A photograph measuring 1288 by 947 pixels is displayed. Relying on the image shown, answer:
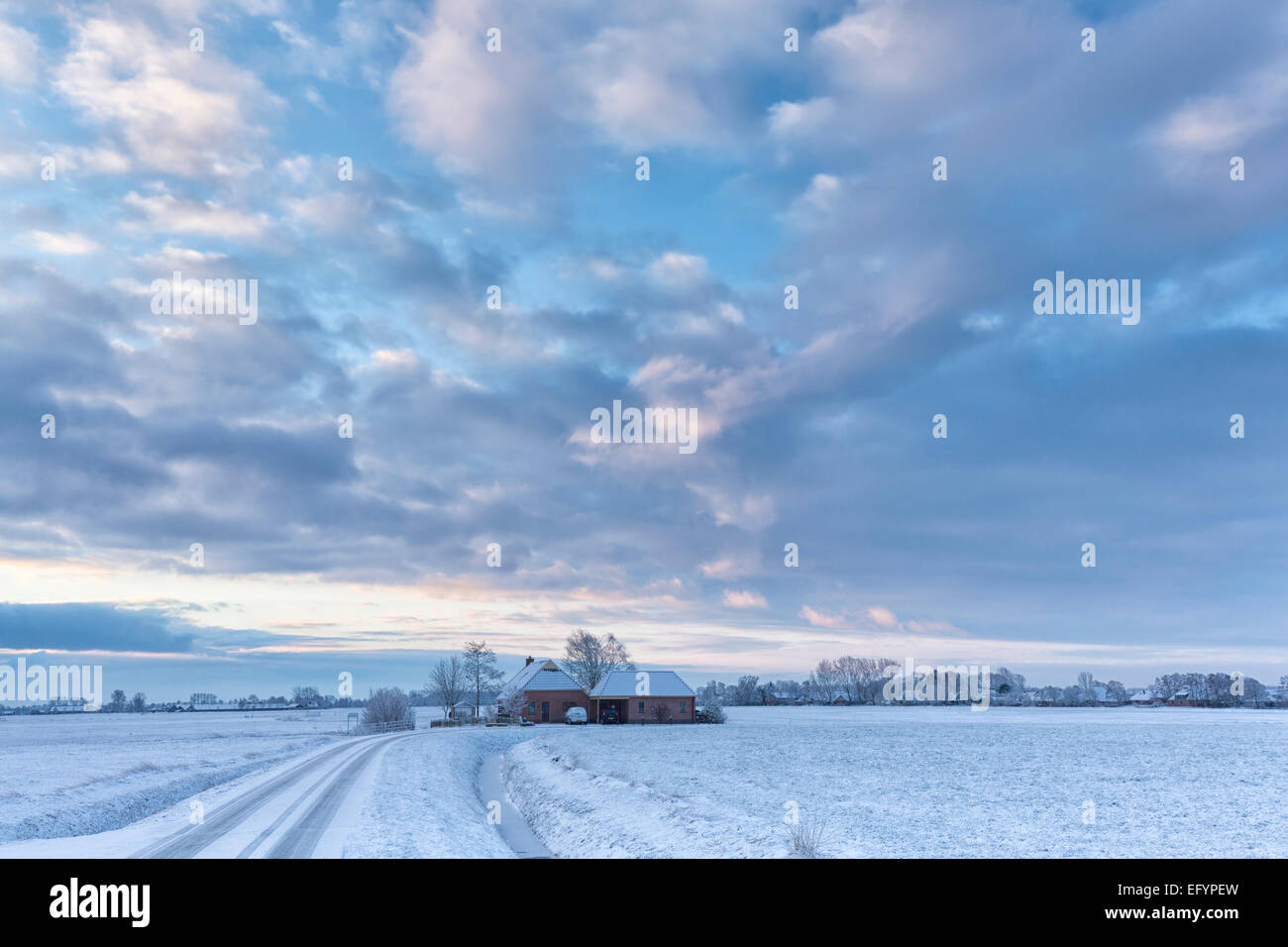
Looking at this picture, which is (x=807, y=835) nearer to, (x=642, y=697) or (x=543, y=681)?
(x=642, y=697)

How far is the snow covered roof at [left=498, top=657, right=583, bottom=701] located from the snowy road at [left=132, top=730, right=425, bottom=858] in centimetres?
7306

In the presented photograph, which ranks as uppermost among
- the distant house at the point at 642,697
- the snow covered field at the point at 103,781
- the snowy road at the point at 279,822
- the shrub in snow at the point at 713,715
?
the snowy road at the point at 279,822

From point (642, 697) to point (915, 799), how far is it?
85.9 metres

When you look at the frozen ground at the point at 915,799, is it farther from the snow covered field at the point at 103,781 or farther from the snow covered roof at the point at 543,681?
the snow covered roof at the point at 543,681

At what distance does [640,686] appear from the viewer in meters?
117

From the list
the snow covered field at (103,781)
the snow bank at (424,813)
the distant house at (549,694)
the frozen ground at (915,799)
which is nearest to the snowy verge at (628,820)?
the frozen ground at (915,799)

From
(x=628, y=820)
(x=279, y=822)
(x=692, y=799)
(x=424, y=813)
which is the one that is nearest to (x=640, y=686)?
(x=692, y=799)

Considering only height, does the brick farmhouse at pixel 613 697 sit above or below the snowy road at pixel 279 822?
below

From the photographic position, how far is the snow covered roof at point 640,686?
Result: 116375 millimetres

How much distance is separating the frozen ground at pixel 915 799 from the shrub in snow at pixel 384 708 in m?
68.4

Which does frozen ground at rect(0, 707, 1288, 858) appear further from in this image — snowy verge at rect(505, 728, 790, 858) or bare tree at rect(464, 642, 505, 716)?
bare tree at rect(464, 642, 505, 716)

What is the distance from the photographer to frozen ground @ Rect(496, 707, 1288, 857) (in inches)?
928
